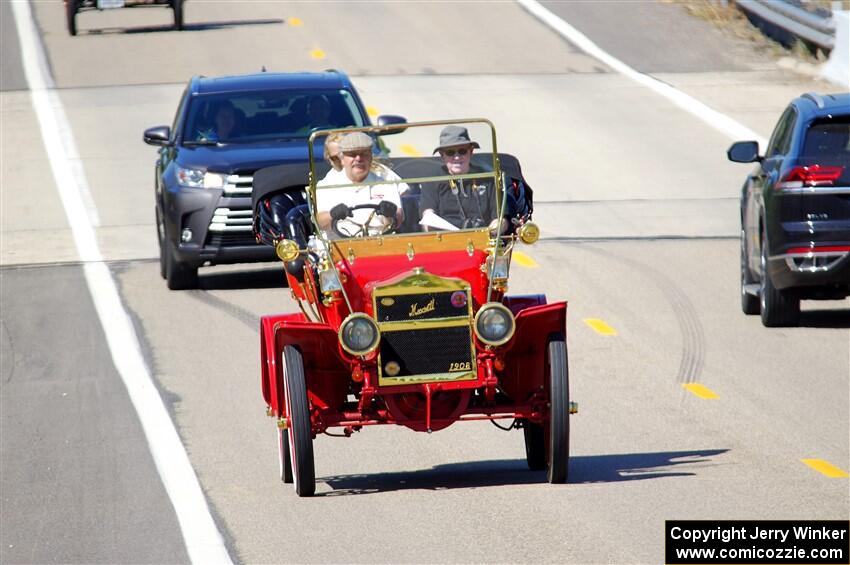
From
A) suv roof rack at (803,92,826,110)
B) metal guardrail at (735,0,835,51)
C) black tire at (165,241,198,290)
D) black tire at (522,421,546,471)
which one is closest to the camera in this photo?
black tire at (522,421,546,471)

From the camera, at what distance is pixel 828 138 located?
1431 cm

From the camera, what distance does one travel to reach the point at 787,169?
14.4m

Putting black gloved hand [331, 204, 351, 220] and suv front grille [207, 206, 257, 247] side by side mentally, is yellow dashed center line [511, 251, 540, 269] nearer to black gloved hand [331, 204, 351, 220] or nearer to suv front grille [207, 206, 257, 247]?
suv front grille [207, 206, 257, 247]

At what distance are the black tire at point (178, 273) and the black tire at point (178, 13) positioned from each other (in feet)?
59.1

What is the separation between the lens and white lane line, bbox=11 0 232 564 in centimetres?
912

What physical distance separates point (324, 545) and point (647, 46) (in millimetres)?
25673

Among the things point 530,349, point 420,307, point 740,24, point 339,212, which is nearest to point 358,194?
point 339,212

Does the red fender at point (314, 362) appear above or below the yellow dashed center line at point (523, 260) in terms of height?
above

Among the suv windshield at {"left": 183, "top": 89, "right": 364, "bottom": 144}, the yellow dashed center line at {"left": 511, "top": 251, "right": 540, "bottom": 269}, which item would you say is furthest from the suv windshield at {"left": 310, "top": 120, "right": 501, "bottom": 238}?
the yellow dashed center line at {"left": 511, "top": 251, "right": 540, "bottom": 269}

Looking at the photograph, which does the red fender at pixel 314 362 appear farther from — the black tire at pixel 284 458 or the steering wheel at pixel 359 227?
the steering wheel at pixel 359 227

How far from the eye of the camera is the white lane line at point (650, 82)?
84.4 ft

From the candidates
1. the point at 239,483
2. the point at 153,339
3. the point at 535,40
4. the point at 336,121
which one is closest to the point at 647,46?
the point at 535,40

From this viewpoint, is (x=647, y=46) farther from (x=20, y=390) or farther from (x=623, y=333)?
(x=20, y=390)

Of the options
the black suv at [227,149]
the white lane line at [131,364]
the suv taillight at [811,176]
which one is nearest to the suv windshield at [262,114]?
the black suv at [227,149]
